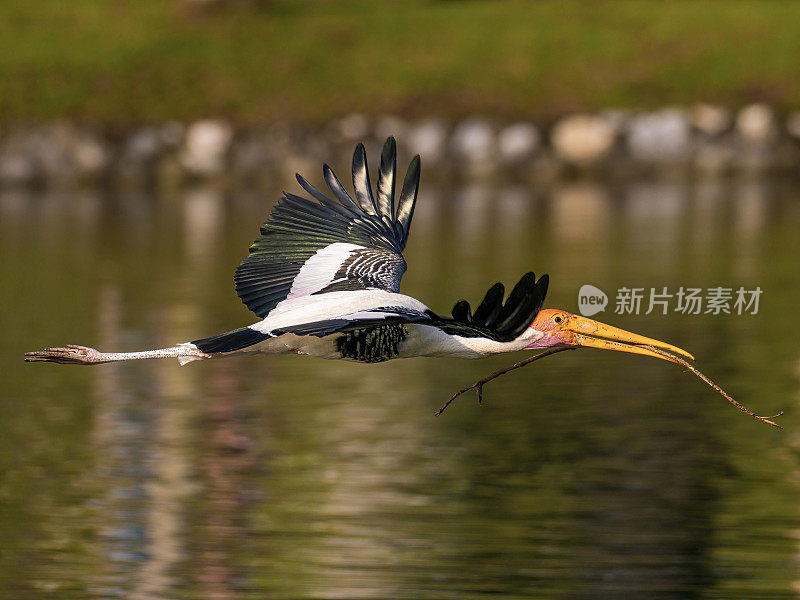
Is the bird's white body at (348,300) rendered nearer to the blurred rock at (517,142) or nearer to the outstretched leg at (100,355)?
the outstretched leg at (100,355)

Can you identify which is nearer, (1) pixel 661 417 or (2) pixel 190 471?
(2) pixel 190 471

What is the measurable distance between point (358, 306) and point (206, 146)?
31.0 metres

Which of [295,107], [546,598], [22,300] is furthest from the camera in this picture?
[295,107]

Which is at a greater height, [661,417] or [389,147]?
[389,147]

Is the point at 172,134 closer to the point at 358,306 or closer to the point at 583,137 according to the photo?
the point at 583,137

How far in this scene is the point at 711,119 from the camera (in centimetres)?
3625

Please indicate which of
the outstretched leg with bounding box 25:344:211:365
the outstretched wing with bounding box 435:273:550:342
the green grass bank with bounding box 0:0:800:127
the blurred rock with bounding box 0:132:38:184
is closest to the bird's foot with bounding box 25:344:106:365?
the outstretched leg with bounding box 25:344:211:365

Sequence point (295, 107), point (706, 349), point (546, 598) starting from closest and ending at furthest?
point (546, 598)
point (706, 349)
point (295, 107)

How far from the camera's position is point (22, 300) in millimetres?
21203

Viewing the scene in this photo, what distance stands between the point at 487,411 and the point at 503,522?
153 inches

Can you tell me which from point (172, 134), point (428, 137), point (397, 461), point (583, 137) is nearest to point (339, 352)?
point (397, 461)

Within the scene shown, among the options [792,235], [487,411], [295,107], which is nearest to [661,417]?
[487,411]

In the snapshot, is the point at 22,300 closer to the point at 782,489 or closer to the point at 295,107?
the point at 782,489

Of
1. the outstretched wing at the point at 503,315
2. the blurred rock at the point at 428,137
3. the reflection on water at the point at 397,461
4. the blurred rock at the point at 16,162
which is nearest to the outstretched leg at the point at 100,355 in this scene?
the outstretched wing at the point at 503,315
